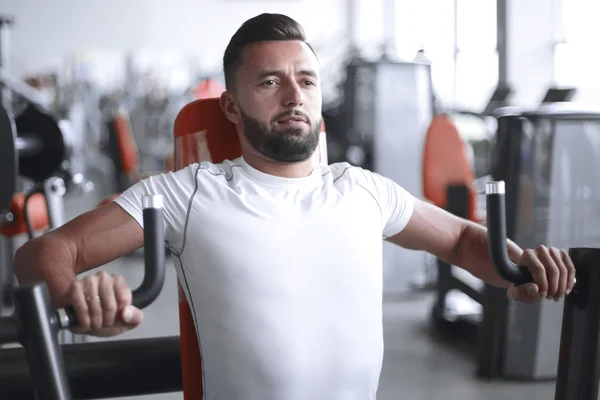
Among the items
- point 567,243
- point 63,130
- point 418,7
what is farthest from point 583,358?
point 418,7

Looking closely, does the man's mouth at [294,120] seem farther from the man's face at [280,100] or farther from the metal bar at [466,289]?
the metal bar at [466,289]

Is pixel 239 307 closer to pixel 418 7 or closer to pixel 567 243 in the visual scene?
pixel 567 243

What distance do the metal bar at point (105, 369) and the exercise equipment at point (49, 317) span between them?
572 millimetres

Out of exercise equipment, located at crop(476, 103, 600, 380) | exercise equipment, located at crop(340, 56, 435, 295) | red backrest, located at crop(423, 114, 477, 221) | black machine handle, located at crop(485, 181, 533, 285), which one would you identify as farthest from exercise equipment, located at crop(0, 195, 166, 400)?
exercise equipment, located at crop(340, 56, 435, 295)

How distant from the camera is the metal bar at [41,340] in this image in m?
0.81

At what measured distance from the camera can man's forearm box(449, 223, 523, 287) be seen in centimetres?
139

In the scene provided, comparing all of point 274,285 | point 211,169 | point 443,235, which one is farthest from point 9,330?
point 443,235

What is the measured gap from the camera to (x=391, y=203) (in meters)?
1.46

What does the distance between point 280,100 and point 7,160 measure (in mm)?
949

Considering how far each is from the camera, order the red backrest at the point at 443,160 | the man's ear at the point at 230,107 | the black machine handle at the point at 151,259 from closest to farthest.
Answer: the black machine handle at the point at 151,259
the man's ear at the point at 230,107
the red backrest at the point at 443,160

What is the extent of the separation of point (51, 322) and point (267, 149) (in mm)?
660

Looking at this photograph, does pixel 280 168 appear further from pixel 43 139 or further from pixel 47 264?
pixel 43 139

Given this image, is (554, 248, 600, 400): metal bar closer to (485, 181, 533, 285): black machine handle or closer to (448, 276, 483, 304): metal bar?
(485, 181, 533, 285): black machine handle

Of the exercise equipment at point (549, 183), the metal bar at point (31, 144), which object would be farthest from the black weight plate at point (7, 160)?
the exercise equipment at point (549, 183)
